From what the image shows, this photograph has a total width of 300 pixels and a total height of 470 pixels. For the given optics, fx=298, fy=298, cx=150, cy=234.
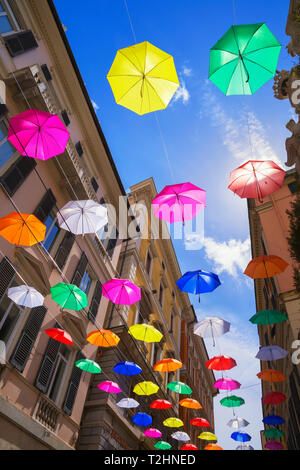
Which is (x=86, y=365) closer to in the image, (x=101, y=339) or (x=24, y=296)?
(x=101, y=339)

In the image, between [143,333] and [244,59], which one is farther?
[143,333]

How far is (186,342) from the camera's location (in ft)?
94.7

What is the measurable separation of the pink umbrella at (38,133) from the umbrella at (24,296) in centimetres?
400

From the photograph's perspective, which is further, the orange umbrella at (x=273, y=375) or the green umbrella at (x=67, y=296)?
the orange umbrella at (x=273, y=375)

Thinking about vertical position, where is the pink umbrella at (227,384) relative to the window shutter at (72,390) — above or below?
above

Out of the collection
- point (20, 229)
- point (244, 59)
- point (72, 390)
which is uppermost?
point (244, 59)

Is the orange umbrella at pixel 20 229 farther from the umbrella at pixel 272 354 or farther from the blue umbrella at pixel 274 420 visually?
the blue umbrella at pixel 274 420

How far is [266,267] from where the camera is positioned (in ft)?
33.9

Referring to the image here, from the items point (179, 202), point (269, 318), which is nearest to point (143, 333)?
point (269, 318)

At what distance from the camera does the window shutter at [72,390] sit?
11.0 m

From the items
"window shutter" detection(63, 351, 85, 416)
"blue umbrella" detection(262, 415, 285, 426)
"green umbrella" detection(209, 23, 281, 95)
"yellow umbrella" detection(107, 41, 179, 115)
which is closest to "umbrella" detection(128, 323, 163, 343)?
"window shutter" detection(63, 351, 85, 416)

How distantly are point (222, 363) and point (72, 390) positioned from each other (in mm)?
6522

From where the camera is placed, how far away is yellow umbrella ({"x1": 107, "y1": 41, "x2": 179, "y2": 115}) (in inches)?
303

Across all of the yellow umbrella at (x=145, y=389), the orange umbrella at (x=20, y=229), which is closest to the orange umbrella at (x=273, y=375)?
the yellow umbrella at (x=145, y=389)
